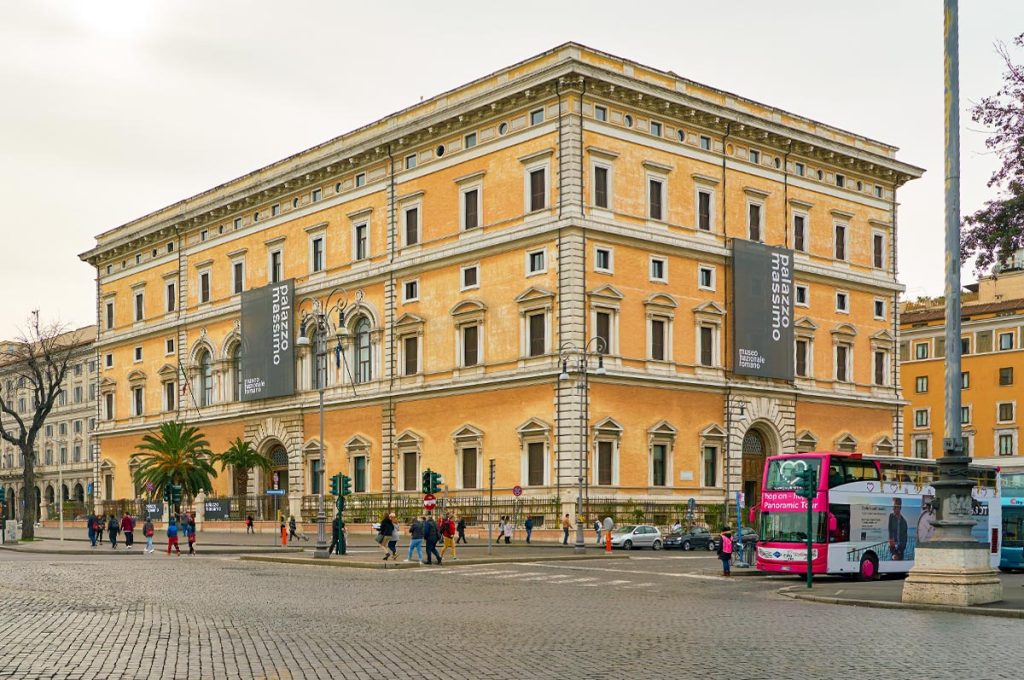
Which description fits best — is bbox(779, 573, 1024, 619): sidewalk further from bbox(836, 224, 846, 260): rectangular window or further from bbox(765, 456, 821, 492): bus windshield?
bbox(836, 224, 846, 260): rectangular window

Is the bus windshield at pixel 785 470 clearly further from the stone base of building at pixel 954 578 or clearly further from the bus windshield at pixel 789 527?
the stone base of building at pixel 954 578

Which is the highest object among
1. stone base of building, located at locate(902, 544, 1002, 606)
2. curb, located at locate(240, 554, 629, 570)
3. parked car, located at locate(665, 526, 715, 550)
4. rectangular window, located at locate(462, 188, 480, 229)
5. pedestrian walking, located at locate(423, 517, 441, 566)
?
rectangular window, located at locate(462, 188, 480, 229)

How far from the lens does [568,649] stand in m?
16.3

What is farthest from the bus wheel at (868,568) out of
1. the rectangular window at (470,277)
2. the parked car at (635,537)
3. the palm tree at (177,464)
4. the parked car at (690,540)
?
the palm tree at (177,464)

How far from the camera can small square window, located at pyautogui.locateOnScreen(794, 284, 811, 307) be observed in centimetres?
6369

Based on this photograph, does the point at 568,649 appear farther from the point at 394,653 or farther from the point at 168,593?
the point at 168,593

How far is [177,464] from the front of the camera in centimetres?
7281

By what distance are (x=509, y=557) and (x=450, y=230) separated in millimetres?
21705

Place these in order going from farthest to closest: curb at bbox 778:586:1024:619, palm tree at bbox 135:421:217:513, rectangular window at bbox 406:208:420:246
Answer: palm tree at bbox 135:421:217:513
rectangular window at bbox 406:208:420:246
curb at bbox 778:586:1024:619

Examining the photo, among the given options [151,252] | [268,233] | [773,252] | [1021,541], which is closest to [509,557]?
[1021,541]

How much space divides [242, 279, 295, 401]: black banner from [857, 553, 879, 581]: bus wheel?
134 feet

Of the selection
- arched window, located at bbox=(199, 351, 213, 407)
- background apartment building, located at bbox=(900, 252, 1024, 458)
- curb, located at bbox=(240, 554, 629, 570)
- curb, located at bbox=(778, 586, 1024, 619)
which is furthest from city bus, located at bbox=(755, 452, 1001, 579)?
background apartment building, located at bbox=(900, 252, 1024, 458)

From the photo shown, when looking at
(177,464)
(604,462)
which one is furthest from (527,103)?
(177,464)

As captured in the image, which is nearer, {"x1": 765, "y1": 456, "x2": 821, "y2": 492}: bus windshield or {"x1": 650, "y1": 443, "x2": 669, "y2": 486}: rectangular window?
{"x1": 765, "y1": 456, "x2": 821, "y2": 492}: bus windshield
